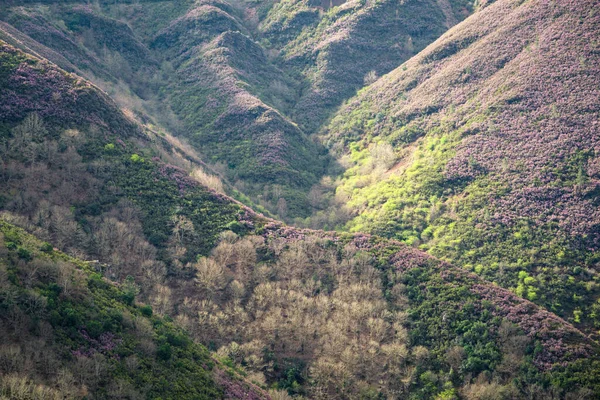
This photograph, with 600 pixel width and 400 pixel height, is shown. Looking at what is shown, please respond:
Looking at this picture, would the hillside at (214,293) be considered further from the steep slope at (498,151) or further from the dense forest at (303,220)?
the steep slope at (498,151)

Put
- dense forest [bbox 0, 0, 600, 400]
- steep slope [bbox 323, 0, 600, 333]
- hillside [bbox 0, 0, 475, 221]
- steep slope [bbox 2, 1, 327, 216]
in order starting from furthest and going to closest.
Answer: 1. hillside [bbox 0, 0, 475, 221]
2. steep slope [bbox 2, 1, 327, 216]
3. steep slope [bbox 323, 0, 600, 333]
4. dense forest [bbox 0, 0, 600, 400]

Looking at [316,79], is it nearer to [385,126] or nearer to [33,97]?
[385,126]

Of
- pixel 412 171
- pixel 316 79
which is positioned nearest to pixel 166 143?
pixel 412 171

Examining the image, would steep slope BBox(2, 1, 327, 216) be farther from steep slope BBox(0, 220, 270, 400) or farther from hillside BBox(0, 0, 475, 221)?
steep slope BBox(0, 220, 270, 400)

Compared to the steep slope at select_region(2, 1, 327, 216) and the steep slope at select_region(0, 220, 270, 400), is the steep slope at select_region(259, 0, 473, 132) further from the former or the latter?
the steep slope at select_region(0, 220, 270, 400)

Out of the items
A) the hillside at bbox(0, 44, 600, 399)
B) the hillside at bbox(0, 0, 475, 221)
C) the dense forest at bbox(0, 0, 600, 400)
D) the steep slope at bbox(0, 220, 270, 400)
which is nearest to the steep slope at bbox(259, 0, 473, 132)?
the hillside at bbox(0, 0, 475, 221)

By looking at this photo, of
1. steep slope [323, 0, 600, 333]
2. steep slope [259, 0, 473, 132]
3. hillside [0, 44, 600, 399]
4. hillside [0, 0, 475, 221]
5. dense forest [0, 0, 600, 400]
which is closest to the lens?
hillside [0, 44, 600, 399]

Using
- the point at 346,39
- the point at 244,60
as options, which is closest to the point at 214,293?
the point at 244,60

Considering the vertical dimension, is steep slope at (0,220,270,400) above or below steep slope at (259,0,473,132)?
below

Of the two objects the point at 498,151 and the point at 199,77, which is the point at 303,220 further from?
the point at 199,77

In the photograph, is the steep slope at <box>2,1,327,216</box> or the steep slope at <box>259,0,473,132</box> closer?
the steep slope at <box>2,1,327,216</box>
